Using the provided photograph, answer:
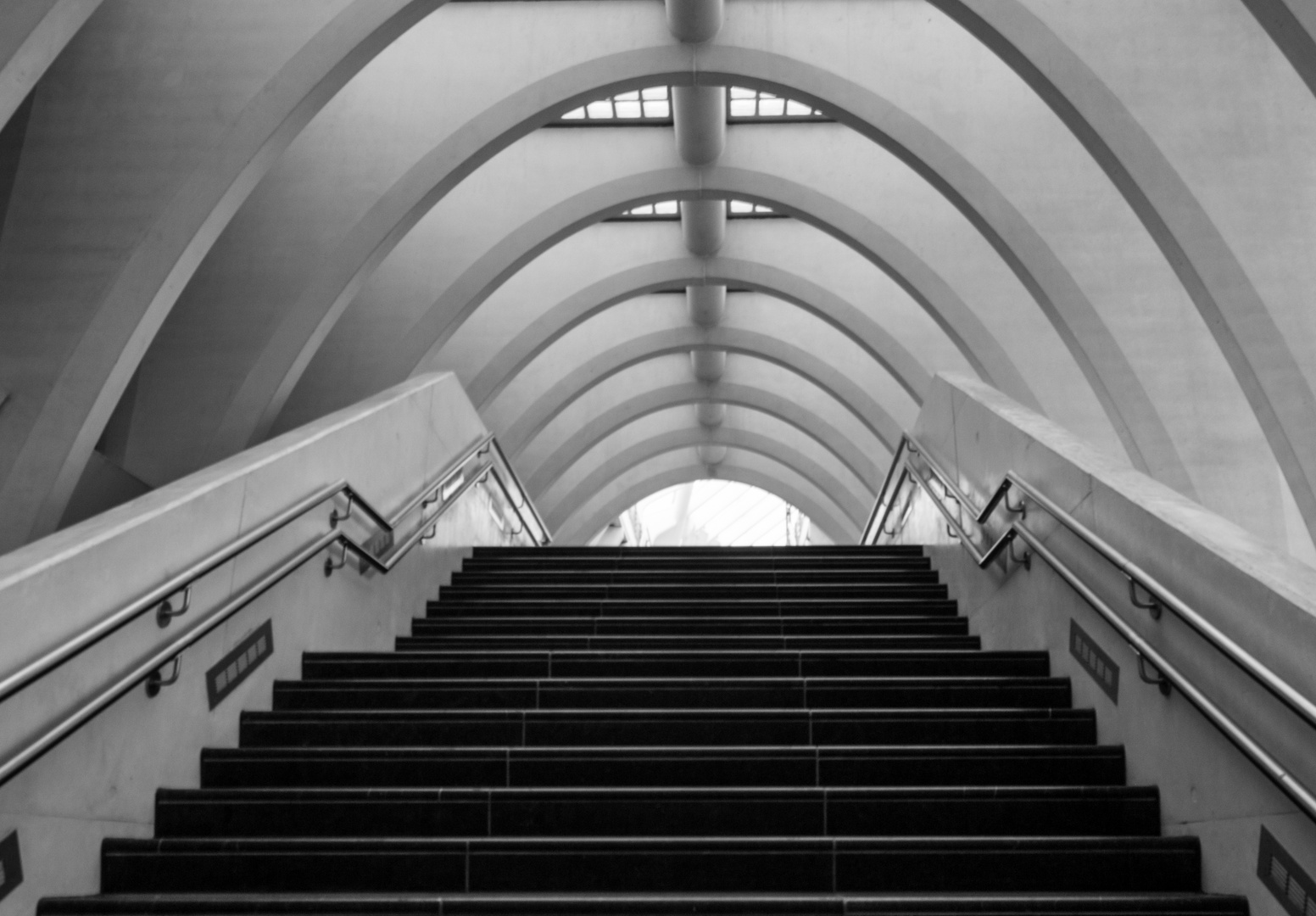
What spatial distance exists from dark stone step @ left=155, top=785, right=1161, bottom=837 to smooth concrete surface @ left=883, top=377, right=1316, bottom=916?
12.7 inches

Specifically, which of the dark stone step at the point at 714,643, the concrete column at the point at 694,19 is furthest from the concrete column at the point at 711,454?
the dark stone step at the point at 714,643

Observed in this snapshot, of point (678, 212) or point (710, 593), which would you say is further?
point (678, 212)

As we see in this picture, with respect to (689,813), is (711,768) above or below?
above

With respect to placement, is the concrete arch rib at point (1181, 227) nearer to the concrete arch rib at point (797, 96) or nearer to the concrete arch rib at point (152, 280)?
the concrete arch rib at point (797, 96)

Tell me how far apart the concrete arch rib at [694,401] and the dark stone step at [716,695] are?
18848 millimetres

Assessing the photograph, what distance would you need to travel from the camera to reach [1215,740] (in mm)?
3881

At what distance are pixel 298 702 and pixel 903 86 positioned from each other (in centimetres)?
961

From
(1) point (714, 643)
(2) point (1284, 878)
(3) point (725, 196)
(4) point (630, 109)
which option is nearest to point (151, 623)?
(1) point (714, 643)

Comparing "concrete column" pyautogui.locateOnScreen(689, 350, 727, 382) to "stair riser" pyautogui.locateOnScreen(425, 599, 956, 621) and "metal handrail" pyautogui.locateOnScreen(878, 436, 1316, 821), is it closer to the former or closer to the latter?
"stair riser" pyautogui.locateOnScreen(425, 599, 956, 621)

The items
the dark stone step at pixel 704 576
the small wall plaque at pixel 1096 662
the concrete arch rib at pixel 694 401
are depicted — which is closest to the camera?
the small wall plaque at pixel 1096 662

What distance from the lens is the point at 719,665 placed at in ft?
19.0

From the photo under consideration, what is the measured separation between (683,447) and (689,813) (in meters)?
25.7

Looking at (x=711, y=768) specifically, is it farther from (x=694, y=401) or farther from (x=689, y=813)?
(x=694, y=401)

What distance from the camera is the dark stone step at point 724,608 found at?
726cm
